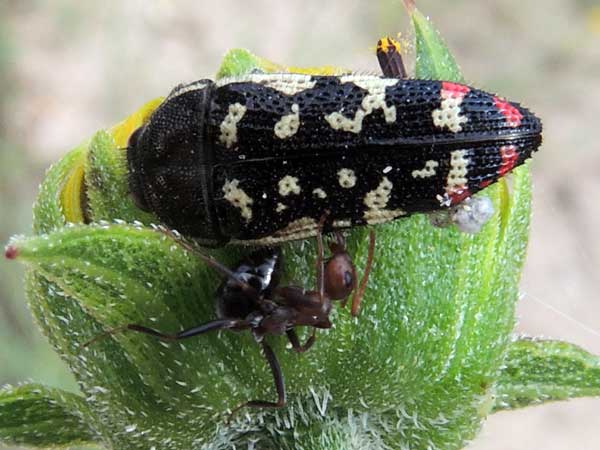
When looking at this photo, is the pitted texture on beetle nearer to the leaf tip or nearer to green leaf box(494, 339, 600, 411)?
the leaf tip

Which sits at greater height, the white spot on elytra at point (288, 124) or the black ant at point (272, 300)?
the white spot on elytra at point (288, 124)

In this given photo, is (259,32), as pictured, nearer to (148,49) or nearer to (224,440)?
(148,49)

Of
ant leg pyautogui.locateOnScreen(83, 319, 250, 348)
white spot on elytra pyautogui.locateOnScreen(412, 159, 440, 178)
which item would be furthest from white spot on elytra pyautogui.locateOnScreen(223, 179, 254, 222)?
white spot on elytra pyautogui.locateOnScreen(412, 159, 440, 178)

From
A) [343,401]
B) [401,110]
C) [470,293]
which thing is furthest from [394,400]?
[401,110]

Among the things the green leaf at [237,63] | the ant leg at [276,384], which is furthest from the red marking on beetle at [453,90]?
the ant leg at [276,384]

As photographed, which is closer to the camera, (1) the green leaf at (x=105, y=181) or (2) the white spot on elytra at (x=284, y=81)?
(1) the green leaf at (x=105, y=181)

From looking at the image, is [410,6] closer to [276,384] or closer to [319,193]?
[319,193]

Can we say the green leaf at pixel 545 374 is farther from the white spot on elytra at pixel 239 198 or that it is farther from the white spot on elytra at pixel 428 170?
the white spot on elytra at pixel 239 198
